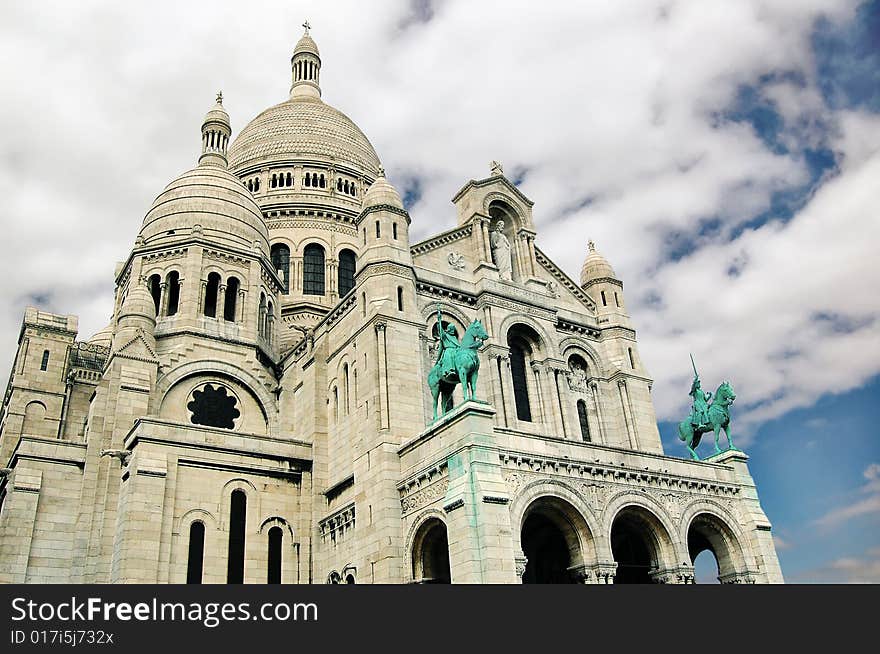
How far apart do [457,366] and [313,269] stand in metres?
29.7

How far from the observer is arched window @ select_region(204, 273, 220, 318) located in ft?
131

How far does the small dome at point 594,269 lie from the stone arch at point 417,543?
20.1 meters

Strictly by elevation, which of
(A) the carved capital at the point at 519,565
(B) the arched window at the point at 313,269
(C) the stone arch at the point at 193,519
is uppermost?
(B) the arched window at the point at 313,269

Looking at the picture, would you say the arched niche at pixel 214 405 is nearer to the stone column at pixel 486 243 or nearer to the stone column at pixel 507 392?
the stone column at pixel 507 392

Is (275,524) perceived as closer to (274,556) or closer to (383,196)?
(274,556)

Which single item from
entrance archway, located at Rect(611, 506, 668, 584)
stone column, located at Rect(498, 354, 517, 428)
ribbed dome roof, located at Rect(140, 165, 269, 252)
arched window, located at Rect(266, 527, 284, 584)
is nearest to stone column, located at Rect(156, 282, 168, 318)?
ribbed dome roof, located at Rect(140, 165, 269, 252)

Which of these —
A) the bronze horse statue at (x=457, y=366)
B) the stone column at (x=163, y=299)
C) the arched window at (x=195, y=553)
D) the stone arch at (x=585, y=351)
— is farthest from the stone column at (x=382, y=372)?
the stone column at (x=163, y=299)

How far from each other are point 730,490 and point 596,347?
11.1 metres

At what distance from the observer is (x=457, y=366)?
27.0 m

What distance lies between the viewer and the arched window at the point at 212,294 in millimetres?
40000

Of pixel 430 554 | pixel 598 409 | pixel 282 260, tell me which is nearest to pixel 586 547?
pixel 430 554

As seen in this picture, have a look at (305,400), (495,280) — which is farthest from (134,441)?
→ (495,280)

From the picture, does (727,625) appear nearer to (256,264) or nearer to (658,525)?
(658,525)

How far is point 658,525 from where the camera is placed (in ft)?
91.7
